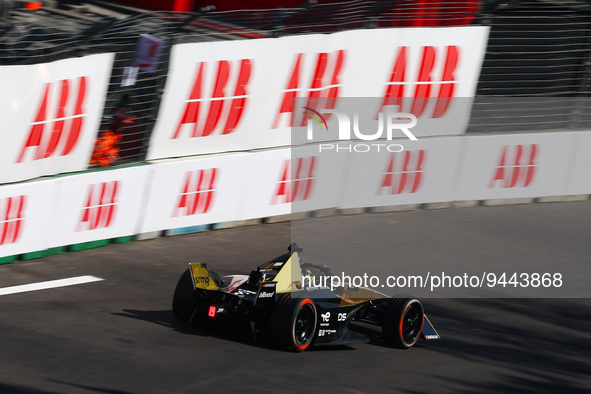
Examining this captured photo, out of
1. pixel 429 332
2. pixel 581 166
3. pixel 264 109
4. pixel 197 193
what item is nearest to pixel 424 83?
pixel 264 109

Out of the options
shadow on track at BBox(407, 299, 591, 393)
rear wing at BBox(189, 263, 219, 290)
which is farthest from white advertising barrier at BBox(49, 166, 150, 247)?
shadow on track at BBox(407, 299, 591, 393)

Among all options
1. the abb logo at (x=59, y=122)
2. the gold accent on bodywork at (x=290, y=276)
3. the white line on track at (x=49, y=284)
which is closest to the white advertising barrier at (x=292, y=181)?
the abb logo at (x=59, y=122)

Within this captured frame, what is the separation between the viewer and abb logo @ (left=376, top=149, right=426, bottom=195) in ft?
47.2

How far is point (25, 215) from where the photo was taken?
35.9 feet

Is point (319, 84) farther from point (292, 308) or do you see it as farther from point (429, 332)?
point (292, 308)

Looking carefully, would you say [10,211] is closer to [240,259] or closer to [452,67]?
[240,259]

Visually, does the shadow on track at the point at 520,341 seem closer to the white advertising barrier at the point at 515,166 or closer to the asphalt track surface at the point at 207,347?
the asphalt track surface at the point at 207,347

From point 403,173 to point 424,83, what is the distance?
143cm

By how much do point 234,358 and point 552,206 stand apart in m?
8.80

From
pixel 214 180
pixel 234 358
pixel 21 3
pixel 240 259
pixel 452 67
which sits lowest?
pixel 234 358

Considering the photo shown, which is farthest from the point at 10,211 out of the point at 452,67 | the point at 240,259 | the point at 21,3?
the point at 21,3

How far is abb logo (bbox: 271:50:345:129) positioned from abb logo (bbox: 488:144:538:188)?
123 inches

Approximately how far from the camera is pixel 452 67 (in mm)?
14844

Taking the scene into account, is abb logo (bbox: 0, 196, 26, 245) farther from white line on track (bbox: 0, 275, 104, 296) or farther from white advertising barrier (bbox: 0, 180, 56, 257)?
white line on track (bbox: 0, 275, 104, 296)
